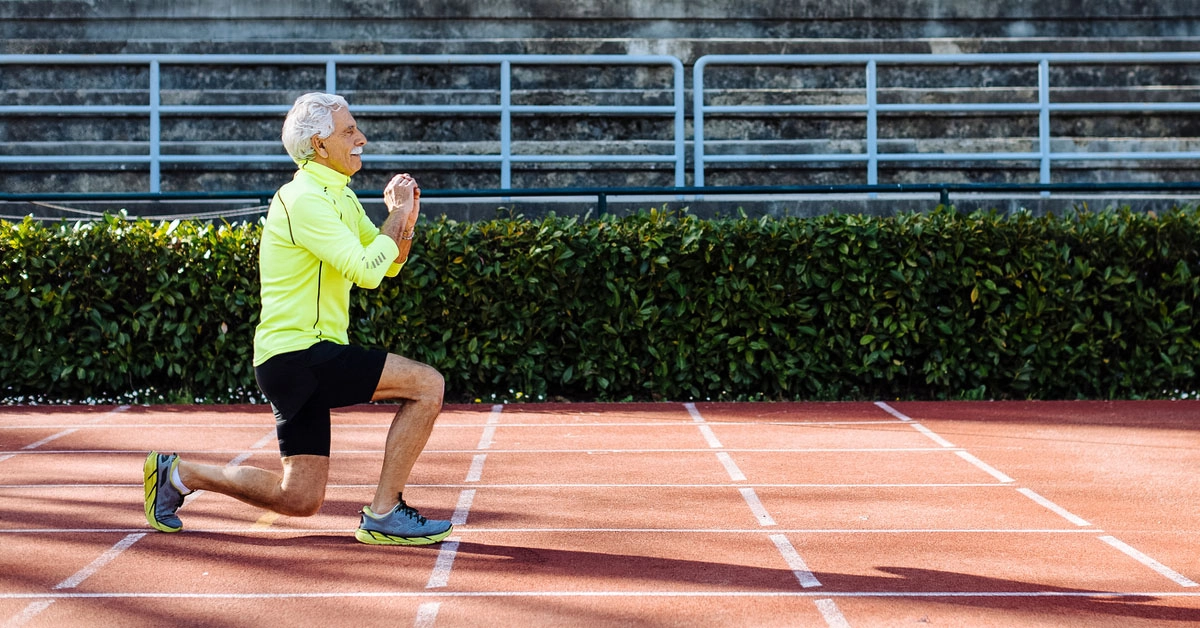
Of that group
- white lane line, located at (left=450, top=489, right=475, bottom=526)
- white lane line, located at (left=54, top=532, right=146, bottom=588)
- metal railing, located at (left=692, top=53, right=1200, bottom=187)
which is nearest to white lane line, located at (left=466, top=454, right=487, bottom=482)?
white lane line, located at (left=450, top=489, right=475, bottom=526)

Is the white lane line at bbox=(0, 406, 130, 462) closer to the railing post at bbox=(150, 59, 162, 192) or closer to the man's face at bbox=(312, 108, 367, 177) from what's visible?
the man's face at bbox=(312, 108, 367, 177)

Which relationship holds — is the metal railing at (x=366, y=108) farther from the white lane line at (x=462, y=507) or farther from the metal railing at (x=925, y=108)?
the white lane line at (x=462, y=507)

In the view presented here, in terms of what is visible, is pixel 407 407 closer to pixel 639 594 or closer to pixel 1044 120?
pixel 639 594

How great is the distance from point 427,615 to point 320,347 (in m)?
1.25

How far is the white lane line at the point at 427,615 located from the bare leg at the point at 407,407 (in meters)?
0.86

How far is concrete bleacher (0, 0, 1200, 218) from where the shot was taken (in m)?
14.0

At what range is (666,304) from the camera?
1000 centimetres

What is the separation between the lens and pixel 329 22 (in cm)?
1515

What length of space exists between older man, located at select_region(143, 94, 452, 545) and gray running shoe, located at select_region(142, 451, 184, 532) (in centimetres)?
16

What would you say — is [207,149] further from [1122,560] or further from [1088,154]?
[1122,560]

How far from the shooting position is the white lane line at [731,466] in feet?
22.6

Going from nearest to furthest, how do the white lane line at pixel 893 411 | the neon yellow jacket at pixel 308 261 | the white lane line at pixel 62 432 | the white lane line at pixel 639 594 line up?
the white lane line at pixel 639 594, the neon yellow jacket at pixel 308 261, the white lane line at pixel 62 432, the white lane line at pixel 893 411

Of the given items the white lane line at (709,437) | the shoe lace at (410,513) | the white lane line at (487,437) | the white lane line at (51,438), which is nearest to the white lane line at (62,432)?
the white lane line at (51,438)

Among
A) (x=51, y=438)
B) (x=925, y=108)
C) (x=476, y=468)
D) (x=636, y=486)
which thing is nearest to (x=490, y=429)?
(x=476, y=468)
